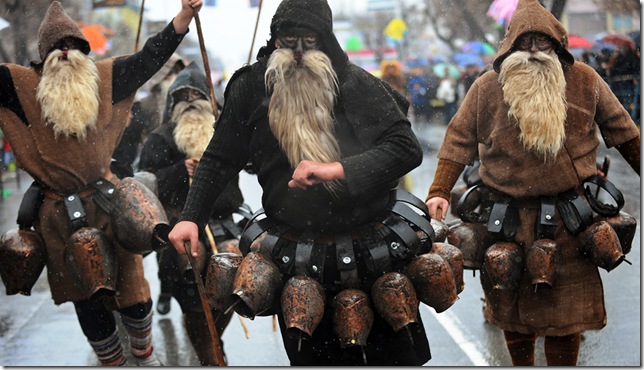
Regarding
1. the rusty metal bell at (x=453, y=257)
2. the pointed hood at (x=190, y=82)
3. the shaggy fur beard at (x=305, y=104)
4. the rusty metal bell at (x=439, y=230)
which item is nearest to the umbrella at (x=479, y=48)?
the pointed hood at (x=190, y=82)

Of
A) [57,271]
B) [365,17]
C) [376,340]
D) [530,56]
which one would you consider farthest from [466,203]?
[365,17]

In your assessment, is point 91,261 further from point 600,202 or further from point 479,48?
point 479,48

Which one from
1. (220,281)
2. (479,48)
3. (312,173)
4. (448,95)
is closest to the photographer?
(312,173)

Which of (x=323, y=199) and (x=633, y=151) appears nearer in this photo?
(x=323, y=199)

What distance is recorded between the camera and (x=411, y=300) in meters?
3.68

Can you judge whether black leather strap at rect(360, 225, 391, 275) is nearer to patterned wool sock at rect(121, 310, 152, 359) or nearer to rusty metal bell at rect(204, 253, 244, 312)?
rusty metal bell at rect(204, 253, 244, 312)

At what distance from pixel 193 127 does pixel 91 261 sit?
1.60 meters

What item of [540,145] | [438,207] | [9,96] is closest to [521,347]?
[438,207]

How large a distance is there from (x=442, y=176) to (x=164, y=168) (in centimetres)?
204

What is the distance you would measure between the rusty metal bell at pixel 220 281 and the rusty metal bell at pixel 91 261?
1.06 meters

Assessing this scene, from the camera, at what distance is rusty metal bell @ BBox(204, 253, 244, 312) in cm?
383

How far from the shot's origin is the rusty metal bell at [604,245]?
4.60 metres

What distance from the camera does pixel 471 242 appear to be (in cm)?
499

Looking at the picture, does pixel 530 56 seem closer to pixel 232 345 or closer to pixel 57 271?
pixel 57 271
